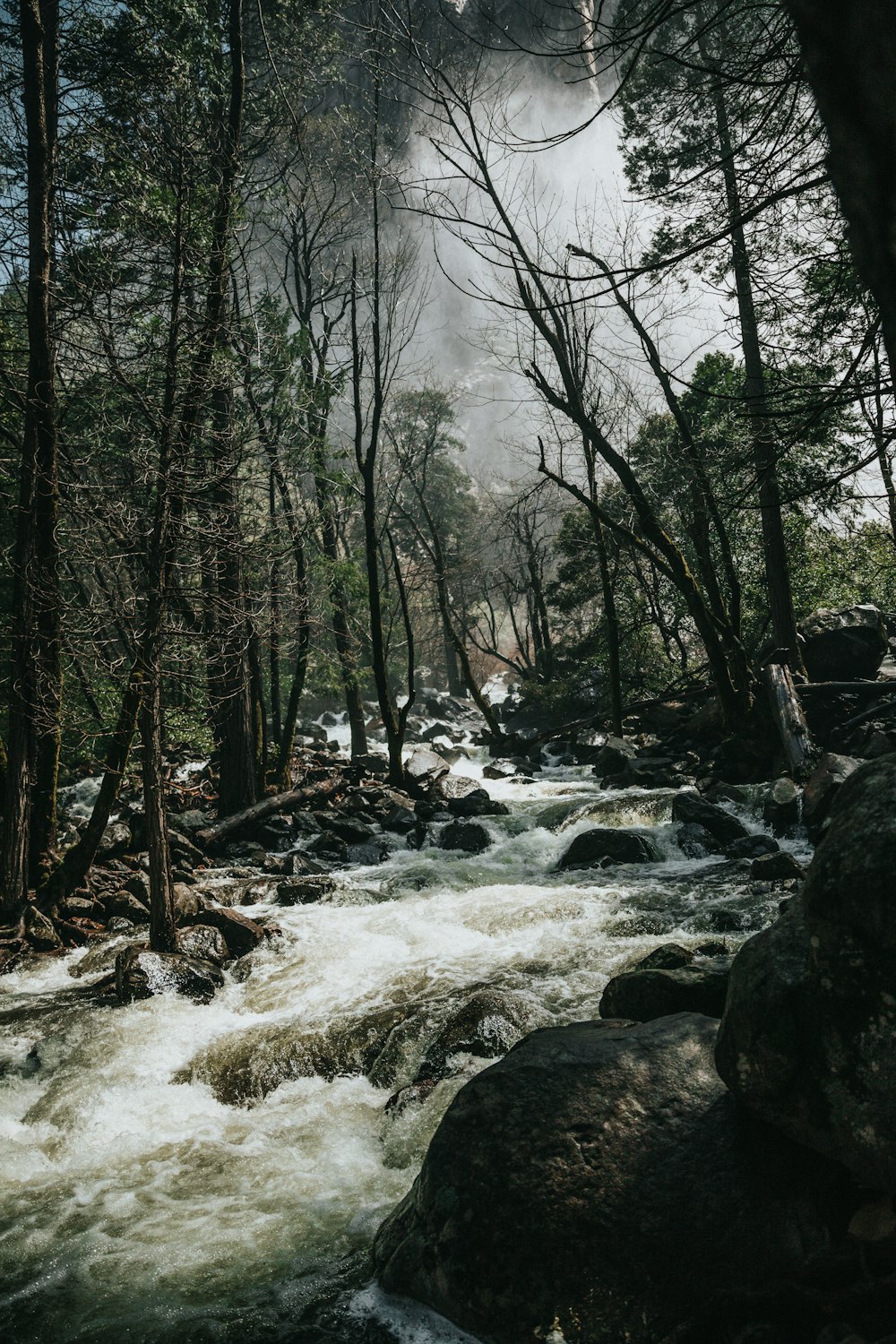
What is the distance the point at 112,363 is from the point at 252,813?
23.0 feet

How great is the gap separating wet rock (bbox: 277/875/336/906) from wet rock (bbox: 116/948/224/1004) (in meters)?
2.16

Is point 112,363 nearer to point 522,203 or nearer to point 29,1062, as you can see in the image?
point 29,1062

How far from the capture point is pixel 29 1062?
518cm

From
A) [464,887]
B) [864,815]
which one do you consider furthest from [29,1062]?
[864,815]

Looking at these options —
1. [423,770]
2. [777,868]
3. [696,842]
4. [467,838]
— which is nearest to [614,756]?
[423,770]

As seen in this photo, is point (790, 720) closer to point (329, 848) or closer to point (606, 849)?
point (606, 849)

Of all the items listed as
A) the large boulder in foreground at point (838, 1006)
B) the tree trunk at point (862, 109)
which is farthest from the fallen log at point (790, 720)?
the tree trunk at point (862, 109)

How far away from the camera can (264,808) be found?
11906mm

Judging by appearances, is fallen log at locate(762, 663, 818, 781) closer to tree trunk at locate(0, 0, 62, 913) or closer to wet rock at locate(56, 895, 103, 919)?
wet rock at locate(56, 895, 103, 919)

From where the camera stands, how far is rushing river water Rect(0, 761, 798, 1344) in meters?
3.13

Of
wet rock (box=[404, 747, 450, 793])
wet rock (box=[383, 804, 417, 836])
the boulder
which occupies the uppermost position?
the boulder

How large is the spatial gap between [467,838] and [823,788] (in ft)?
14.7

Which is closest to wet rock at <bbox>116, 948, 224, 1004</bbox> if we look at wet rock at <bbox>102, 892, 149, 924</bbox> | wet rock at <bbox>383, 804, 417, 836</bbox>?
wet rock at <bbox>102, 892, 149, 924</bbox>

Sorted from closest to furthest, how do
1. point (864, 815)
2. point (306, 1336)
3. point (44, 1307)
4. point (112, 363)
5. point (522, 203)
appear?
point (864, 815), point (306, 1336), point (44, 1307), point (112, 363), point (522, 203)
